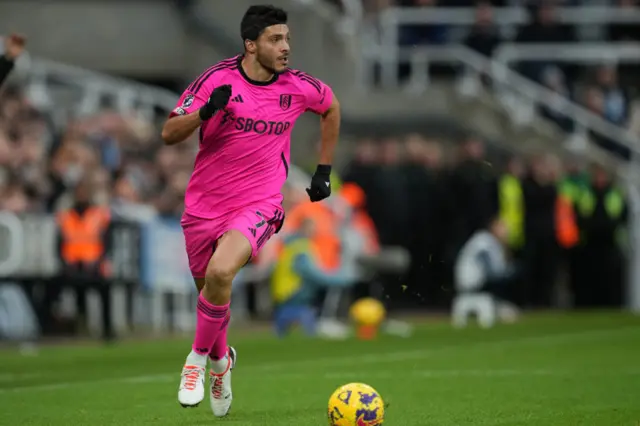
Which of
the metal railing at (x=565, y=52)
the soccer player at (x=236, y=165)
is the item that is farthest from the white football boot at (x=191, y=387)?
the metal railing at (x=565, y=52)

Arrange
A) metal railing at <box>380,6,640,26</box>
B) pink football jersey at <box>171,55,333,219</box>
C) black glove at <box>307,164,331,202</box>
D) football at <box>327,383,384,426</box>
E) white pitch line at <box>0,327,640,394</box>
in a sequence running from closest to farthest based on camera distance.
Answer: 1. football at <box>327,383,384,426</box>
2. pink football jersey at <box>171,55,333,219</box>
3. black glove at <box>307,164,331,202</box>
4. white pitch line at <box>0,327,640,394</box>
5. metal railing at <box>380,6,640,26</box>

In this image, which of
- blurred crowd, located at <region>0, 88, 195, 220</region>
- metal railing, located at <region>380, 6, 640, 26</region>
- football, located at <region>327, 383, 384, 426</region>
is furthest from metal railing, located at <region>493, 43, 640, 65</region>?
football, located at <region>327, 383, 384, 426</region>

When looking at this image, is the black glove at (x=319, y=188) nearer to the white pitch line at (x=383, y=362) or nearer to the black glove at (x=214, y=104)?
the black glove at (x=214, y=104)

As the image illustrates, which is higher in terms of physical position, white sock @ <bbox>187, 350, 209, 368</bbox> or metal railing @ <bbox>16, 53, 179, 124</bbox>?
metal railing @ <bbox>16, 53, 179, 124</bbox>

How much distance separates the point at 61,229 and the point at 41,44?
931cm

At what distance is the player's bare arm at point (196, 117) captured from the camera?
998 cm

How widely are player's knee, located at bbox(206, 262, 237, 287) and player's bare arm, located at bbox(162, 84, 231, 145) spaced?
2.65 ft

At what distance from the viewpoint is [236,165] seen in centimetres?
1057

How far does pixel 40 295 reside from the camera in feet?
62.8

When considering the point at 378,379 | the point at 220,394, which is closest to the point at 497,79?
the point at 378,379

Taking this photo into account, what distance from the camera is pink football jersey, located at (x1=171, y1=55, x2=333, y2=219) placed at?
10.5 m

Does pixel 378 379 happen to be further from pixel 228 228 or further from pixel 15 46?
pixel 15 46

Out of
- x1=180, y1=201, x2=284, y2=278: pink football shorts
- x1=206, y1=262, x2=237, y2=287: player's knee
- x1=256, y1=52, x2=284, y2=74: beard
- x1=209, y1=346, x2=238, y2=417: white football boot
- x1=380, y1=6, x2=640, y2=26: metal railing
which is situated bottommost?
x1=209, y1=346, x2=238, y2=417: white football boot

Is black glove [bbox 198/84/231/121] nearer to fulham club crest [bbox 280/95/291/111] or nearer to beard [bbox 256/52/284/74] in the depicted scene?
beard [bbox 256/52/284/74]
